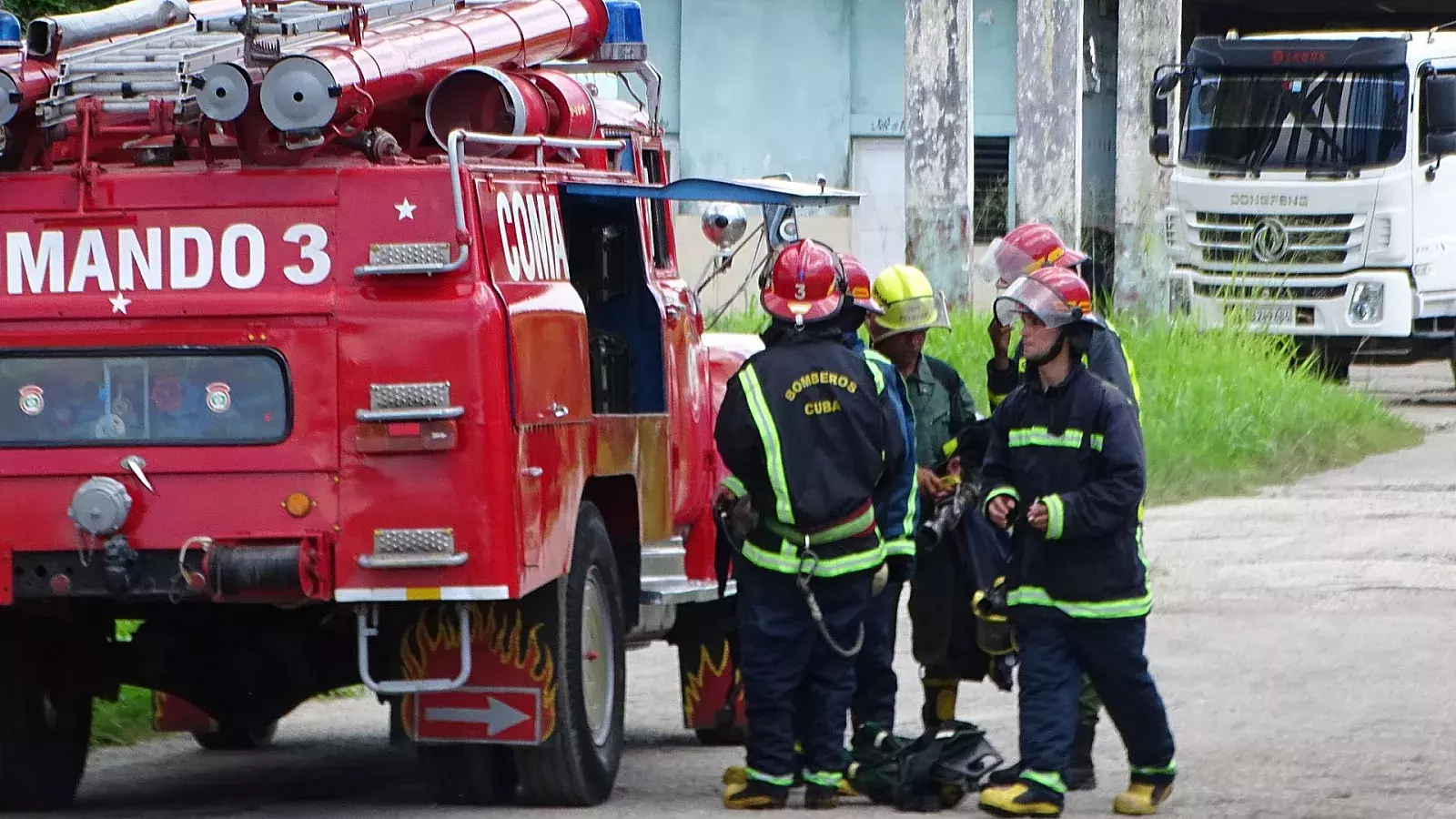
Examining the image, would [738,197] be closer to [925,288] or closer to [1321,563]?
[925,288]

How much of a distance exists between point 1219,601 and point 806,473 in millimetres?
5262

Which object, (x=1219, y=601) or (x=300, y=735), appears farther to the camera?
(x=1219, y=601)

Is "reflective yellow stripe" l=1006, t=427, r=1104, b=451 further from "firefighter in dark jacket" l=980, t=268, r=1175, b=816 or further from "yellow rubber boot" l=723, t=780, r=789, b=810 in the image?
"yellow rubber boot" l=723, t=780, r=789, b=810

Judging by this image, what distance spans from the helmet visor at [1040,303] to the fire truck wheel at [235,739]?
11.0ft

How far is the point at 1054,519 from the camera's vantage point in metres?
7.15

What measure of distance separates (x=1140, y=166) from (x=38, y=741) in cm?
1566

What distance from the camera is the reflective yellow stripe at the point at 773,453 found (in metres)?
7.45

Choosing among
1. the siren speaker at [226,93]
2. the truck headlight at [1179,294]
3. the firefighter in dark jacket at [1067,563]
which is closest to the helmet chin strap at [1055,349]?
A: the firefighter in dark jacket at [1067,563]

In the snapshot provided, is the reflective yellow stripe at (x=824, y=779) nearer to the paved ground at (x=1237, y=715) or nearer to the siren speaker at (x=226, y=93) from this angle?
the paved ground at (x=1237, y=715)

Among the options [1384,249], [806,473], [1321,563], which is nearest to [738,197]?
[806,473]

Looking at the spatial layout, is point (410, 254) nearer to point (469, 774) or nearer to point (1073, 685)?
point (469, 774)

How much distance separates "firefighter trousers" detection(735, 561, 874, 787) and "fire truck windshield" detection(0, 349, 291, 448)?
1.61 meters

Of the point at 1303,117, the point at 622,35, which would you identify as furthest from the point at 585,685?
the point at 1303,117

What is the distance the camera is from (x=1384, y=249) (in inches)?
879
